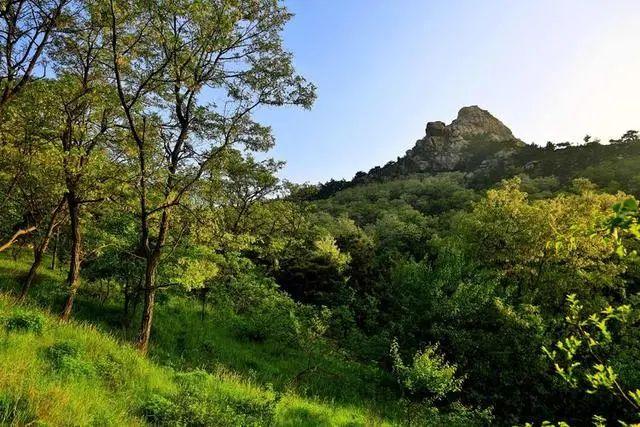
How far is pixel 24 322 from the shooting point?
31.2 feet

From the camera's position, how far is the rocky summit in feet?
394

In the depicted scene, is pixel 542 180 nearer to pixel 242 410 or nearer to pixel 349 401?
pixel 349 401

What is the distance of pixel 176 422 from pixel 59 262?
22.4 meters

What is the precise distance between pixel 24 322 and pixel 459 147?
13079 centimetres

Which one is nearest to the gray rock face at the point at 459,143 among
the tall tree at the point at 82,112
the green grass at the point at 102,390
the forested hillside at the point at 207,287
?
the forested hillside at the point at 207,287

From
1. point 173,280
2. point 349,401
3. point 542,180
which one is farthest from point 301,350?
point 542,180

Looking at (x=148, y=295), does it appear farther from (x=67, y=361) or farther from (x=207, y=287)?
(x=207, y=287)

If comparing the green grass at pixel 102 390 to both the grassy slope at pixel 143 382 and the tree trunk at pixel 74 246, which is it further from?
the tree trunk at pixel 74 246

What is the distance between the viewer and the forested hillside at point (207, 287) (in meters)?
9.12

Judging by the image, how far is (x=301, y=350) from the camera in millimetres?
20016

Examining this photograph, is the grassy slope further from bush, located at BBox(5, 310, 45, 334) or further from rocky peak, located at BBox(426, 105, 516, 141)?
rocky peak, located at BBox(426, 105, 516, 141)

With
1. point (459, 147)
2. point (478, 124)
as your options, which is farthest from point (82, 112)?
point (478, 124)

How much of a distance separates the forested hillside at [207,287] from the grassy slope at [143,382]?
53mm

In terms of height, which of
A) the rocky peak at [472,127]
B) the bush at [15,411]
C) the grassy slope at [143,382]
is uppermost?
the rocky peak at [472,127]
